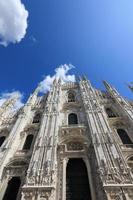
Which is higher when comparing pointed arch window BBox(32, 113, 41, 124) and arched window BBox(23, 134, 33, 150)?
pointed arch window BBox(32, 113, 41, 124)

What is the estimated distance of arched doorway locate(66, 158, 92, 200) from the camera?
10.3m

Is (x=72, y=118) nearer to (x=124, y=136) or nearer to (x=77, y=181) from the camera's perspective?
(x=124, y=136)

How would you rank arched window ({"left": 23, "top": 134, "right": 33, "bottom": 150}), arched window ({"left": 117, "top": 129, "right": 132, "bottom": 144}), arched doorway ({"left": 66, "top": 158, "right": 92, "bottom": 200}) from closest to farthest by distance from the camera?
1. arched doorway ({"left": 66, "top": 158, "right": 92, "bottom": 200})
2. arched window ({"left": 117, "top": 129, "right": 132, "bottom": 144})
3. arched window ({"left": 23, "top": 134, "right": 33, "bottom": 150})

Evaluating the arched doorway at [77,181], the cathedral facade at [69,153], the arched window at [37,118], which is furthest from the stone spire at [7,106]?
the arched doorway at [77,181]

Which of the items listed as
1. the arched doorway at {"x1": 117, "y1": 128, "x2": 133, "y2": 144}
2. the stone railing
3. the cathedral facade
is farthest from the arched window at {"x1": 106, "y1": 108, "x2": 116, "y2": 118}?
the stone railing

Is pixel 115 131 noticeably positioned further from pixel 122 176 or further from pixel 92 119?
pixel 122 176

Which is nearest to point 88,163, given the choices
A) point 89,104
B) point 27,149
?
point 27,149

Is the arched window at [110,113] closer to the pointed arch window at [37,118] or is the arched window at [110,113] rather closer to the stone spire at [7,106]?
the pointed arch window at [37,118]

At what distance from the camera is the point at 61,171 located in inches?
461

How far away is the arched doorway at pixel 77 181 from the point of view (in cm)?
1032

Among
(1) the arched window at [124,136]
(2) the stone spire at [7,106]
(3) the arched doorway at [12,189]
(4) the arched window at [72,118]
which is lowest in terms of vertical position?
(3) the arched doorway at [12,189]

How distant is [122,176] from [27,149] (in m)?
7.60

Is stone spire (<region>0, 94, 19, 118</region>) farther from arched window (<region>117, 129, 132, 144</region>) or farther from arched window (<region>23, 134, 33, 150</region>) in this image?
arched window (<region>117, 129, 132, 144</region>)

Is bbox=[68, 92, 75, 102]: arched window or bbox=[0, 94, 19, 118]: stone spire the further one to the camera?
bbox=[68, 92, 75, 102]: arched window
